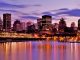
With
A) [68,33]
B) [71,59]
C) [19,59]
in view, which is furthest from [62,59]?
[68,33]

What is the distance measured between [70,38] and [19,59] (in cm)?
13137

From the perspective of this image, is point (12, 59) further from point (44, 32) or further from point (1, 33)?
point (44, 32)

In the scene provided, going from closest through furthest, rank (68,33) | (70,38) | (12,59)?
(12,59) → (70,38) → (68,33)

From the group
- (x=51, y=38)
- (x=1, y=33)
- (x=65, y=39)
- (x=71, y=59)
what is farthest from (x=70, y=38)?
(x=71, y=59)

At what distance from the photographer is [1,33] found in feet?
581

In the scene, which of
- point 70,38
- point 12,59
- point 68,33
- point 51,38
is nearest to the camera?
point 12,59

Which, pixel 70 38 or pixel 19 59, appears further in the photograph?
pixel 70 38

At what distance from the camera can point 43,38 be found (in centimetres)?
19838

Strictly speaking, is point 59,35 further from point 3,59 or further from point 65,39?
point 3,59

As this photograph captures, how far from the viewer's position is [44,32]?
196500 millimetres

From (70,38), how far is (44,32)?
31.3 metres

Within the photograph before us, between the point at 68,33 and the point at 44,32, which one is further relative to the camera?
the point at 44,32

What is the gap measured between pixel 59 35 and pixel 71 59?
464ft

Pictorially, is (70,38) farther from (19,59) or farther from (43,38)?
(19,59)
